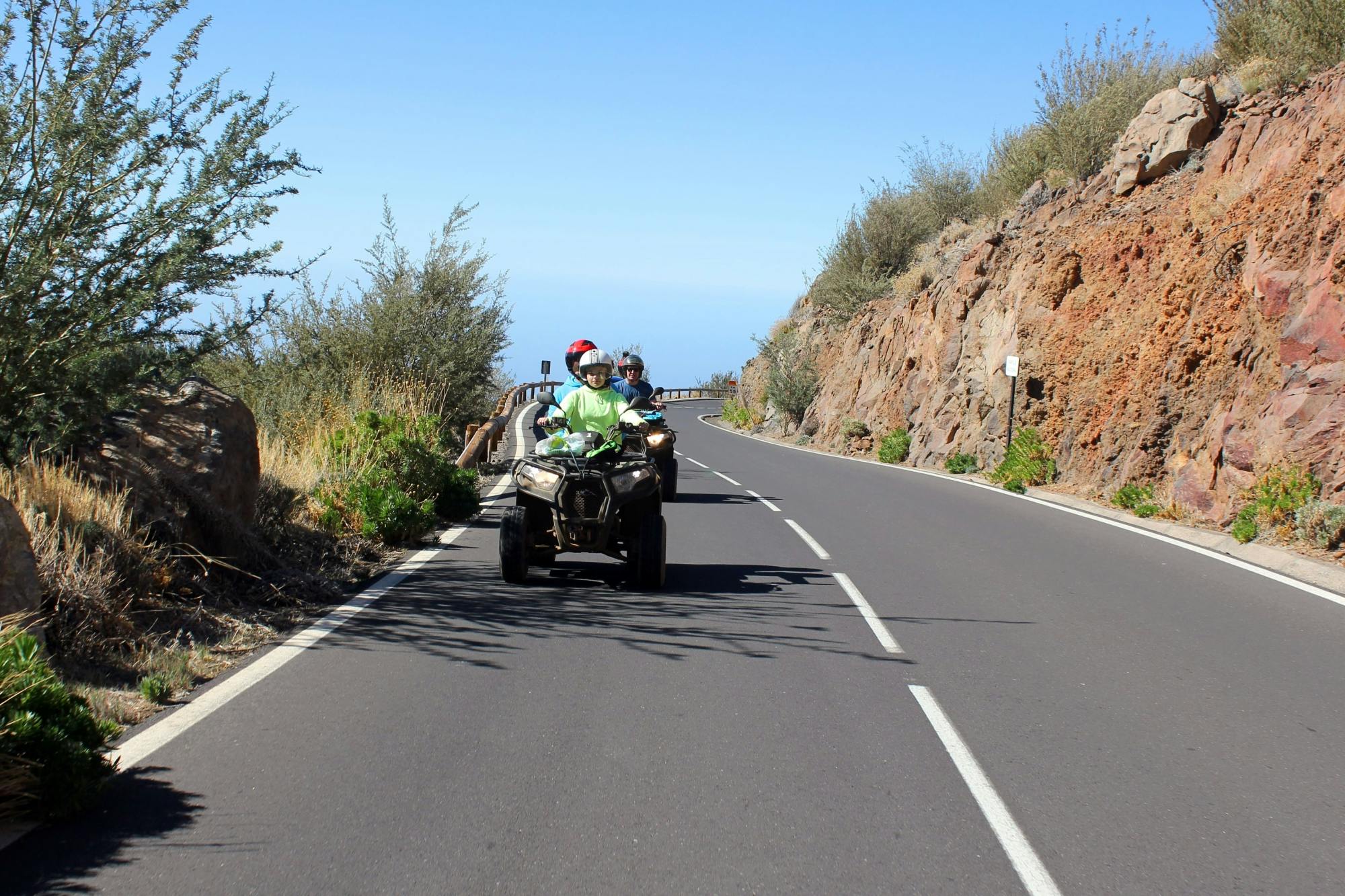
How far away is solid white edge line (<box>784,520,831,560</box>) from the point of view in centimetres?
1263

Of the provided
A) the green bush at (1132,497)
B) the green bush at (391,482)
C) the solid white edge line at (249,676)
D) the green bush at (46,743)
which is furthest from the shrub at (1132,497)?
the green bush at (46,743)

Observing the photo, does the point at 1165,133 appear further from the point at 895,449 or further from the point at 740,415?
the point at 740,415

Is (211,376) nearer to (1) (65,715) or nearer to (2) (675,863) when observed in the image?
(1) (65,715)

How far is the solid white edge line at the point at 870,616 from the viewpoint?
8.36 metres

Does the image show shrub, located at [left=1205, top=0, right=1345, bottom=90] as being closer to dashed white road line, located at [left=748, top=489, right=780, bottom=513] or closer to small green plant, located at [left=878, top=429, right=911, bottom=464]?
small green plant, located at [left=878, top=429, right=911, bottom=464]

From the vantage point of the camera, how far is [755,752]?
5.93 m

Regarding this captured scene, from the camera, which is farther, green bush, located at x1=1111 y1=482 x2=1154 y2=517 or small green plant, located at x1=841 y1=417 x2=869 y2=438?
small green plant, located at x1=841 y1=417 x2=869 y2=438

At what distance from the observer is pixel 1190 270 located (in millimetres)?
20344

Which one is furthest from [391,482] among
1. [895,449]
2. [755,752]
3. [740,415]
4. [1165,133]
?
[740,415]

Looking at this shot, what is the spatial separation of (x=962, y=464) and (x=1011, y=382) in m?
2.11

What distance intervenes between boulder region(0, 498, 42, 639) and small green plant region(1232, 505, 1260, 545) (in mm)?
11965

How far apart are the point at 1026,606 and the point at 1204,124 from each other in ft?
66.0

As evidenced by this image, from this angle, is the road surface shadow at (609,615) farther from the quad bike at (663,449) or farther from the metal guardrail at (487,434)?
the quad bike at (663,449)

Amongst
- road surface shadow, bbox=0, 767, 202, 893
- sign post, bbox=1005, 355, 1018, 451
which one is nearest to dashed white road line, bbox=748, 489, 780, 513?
sign post, bbox=1005, 355, 1018, 451
